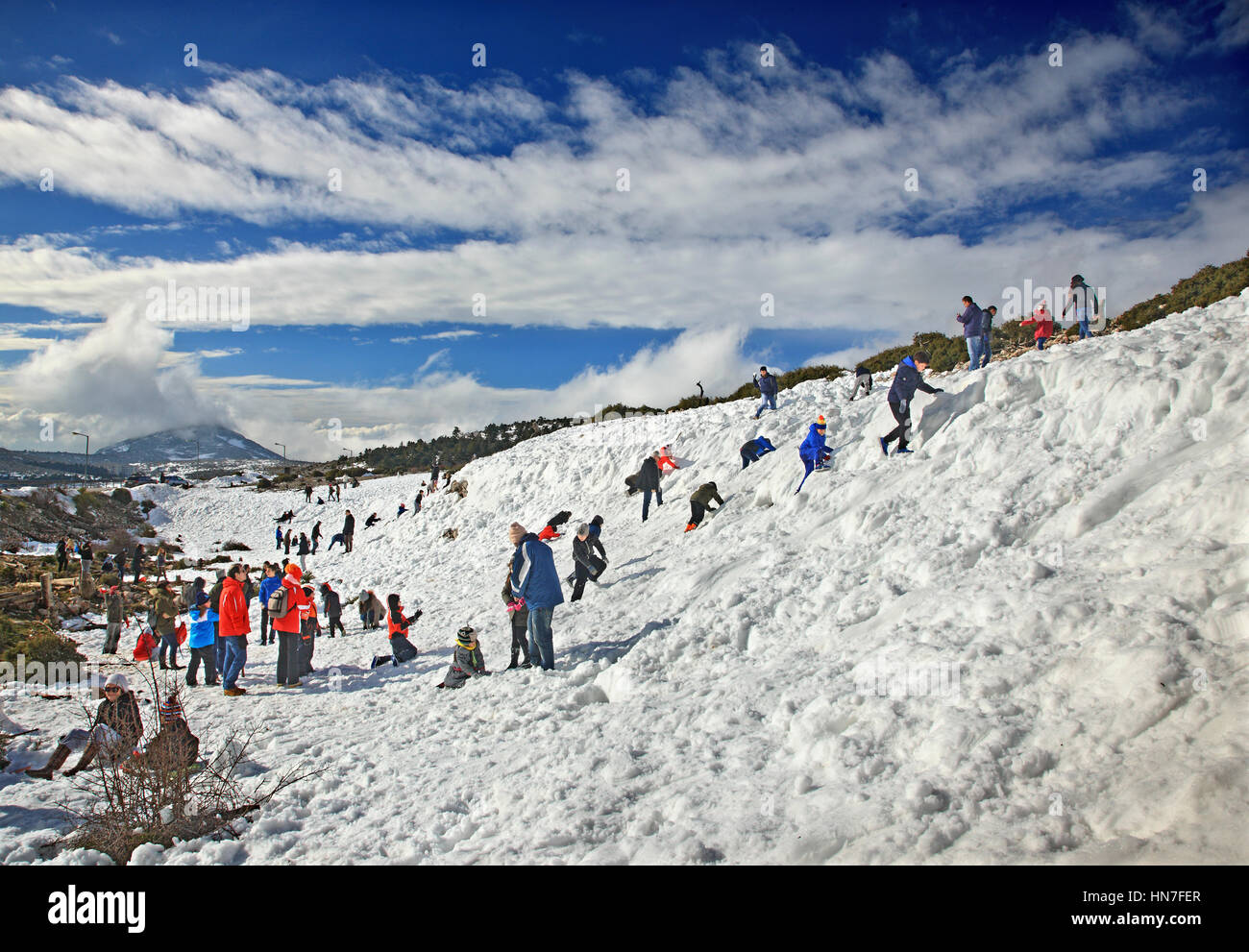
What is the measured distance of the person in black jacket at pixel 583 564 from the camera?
12.1m

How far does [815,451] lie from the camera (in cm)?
1241

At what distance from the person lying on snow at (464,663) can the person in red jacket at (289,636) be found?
126 inches

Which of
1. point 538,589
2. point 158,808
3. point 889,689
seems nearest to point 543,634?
point 538,589

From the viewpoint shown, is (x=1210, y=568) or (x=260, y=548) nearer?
(x=1210, y=568)

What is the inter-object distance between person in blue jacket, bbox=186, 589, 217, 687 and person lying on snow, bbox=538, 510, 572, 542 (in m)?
9.82

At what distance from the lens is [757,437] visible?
55.9 ft

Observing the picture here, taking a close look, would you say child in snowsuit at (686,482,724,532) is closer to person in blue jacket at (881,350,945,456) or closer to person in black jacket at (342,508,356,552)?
person in blue jacket at (881,350,945,456)

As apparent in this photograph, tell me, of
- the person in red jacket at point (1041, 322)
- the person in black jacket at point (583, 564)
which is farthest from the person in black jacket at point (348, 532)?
the person in red jacket at point (1041, 322)

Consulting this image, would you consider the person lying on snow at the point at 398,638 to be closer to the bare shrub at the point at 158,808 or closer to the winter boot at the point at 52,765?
the winter boot at the point at 52,765

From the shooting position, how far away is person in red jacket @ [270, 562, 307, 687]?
10.5 m

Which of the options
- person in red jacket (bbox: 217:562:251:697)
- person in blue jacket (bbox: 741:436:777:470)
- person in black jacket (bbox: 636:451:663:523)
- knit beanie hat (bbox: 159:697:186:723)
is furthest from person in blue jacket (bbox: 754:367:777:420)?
knit beanie hat (bbox: 159:697:186:723)
